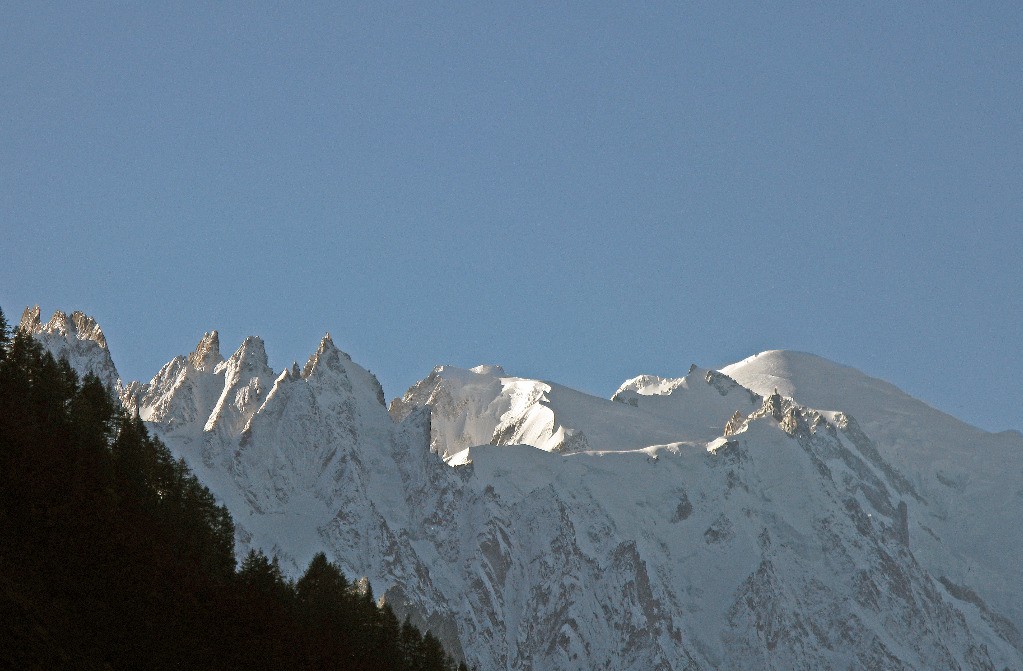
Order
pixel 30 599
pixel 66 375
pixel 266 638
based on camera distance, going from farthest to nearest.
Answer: pixel 66 375 → pixel 266 638 → pixel 30 599

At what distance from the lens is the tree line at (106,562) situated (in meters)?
104

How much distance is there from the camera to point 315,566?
159 metres

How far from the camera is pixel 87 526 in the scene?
11075 cm

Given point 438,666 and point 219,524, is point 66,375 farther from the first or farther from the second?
point 438,666

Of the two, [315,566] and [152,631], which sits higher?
[315,566]

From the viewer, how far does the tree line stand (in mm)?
103812

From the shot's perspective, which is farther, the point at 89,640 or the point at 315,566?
the point at 315,566

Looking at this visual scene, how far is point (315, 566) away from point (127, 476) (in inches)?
1434

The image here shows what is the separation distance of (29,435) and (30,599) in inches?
510

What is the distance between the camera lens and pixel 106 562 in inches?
4348

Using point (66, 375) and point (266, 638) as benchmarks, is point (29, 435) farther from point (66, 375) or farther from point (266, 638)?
point (66, 375)

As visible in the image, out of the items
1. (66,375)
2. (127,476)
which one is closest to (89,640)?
(127,476)

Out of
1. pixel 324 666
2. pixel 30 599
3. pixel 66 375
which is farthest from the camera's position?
pixel 66 375

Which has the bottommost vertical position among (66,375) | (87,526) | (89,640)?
(89,640)
